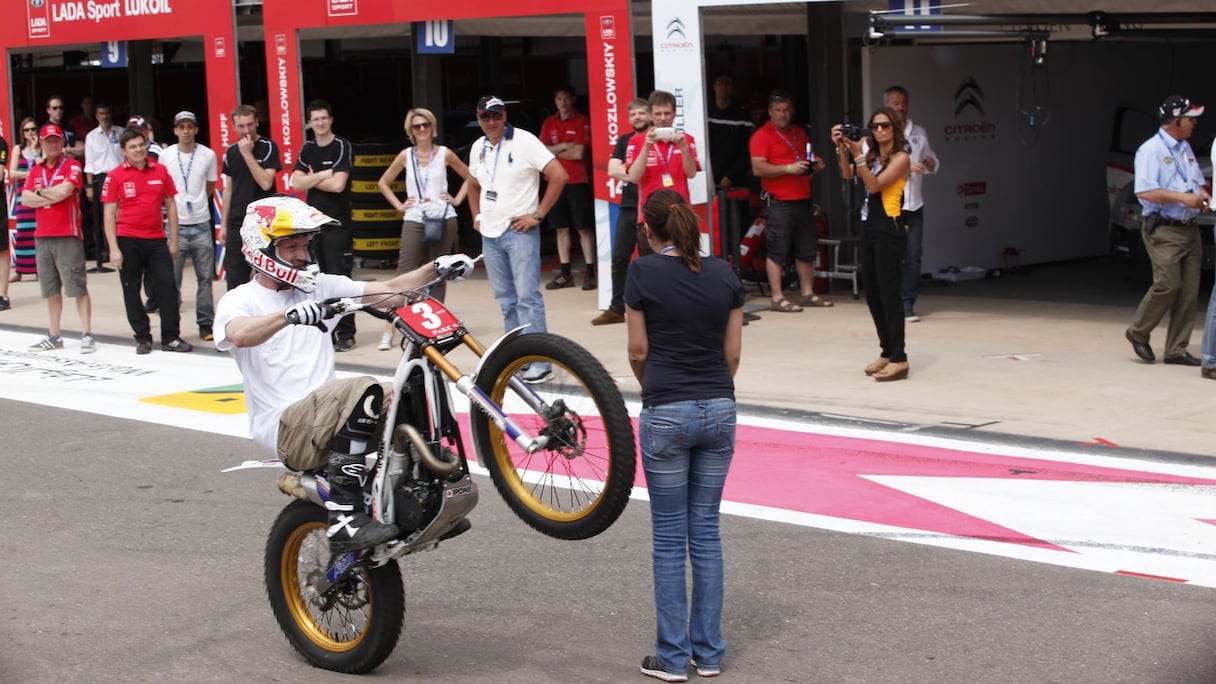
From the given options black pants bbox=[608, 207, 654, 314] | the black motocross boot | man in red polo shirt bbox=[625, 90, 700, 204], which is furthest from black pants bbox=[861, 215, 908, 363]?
the black motocross boot

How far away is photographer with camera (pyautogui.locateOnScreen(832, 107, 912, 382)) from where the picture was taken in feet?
34.4

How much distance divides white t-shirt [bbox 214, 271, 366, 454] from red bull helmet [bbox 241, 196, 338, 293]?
14cm

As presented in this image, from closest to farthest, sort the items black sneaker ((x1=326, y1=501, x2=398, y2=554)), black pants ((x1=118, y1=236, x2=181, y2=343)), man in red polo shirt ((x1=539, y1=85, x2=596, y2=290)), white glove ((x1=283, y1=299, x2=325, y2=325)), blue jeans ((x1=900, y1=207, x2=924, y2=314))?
white glove ((x1=283, y1=299, x2=325, y2=325)), black sneaker ((x1=326, y1=501, x2=398, y2=554)), blue jeans ((x1=900, y1=207, x2=924, y2=314)), black pants ((x1=118, y1=236, x2=181, y2=343)), man in red polo shirt ((x1=539, y1=85, x2=596, y2=290))

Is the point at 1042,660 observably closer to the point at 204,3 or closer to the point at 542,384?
the point at 542,384

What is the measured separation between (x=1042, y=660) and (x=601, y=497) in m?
1.67

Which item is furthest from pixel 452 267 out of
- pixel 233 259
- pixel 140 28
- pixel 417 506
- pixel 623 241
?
pixel 140 28

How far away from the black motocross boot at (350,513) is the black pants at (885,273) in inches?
218

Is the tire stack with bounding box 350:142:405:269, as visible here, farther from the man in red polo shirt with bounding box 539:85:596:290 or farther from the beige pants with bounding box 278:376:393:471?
the beige pants with bounding box 278:376:393:471

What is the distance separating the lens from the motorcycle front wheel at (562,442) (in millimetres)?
5207

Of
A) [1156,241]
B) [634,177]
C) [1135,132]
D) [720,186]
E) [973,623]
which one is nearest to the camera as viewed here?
[973,623]

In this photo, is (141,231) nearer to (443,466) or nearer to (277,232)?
(277,232)

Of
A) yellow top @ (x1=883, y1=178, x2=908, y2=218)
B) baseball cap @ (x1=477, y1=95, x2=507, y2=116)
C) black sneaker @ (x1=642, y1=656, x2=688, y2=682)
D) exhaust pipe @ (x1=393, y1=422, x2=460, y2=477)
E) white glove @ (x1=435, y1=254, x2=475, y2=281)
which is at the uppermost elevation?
baseball cap @ (x1=477, y1=95, x2=507, y2=116)

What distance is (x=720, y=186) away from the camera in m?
14.8

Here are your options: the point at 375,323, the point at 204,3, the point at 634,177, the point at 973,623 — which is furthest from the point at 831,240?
the point at 973,623
